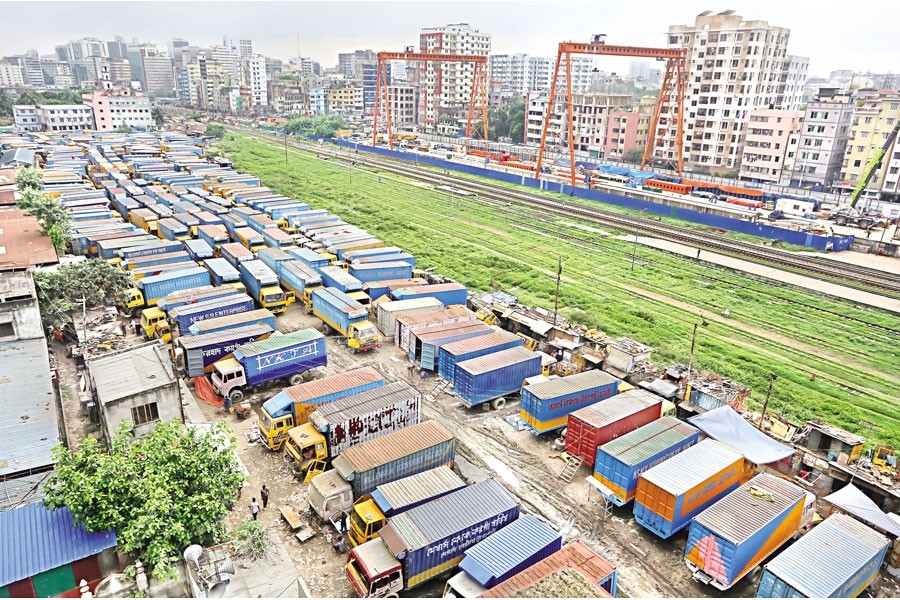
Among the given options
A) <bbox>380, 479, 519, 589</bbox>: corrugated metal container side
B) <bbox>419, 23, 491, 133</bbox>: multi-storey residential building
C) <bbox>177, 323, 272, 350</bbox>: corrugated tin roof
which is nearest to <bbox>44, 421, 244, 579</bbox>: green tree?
<bbox>380, 479, 519, 589</bbox>: corrugated metal container side

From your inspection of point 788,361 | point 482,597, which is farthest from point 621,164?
point 482,597

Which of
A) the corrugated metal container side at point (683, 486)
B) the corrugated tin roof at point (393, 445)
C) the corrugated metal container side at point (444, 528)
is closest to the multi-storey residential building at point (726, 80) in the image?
the corrugated metal container side at point (683, 486)

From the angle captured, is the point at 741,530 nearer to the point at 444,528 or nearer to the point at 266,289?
the point at 444,528

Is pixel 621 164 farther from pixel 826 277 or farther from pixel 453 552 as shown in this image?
pixel 453 552

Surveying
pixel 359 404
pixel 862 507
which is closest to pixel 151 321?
pixel 359 404

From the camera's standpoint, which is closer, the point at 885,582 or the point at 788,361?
the point at 885,582

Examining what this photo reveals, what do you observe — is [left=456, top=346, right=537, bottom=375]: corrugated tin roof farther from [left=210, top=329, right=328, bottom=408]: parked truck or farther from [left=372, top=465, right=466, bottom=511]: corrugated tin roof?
[left=210, top=329, right=328, bottom=408]: parked truck
